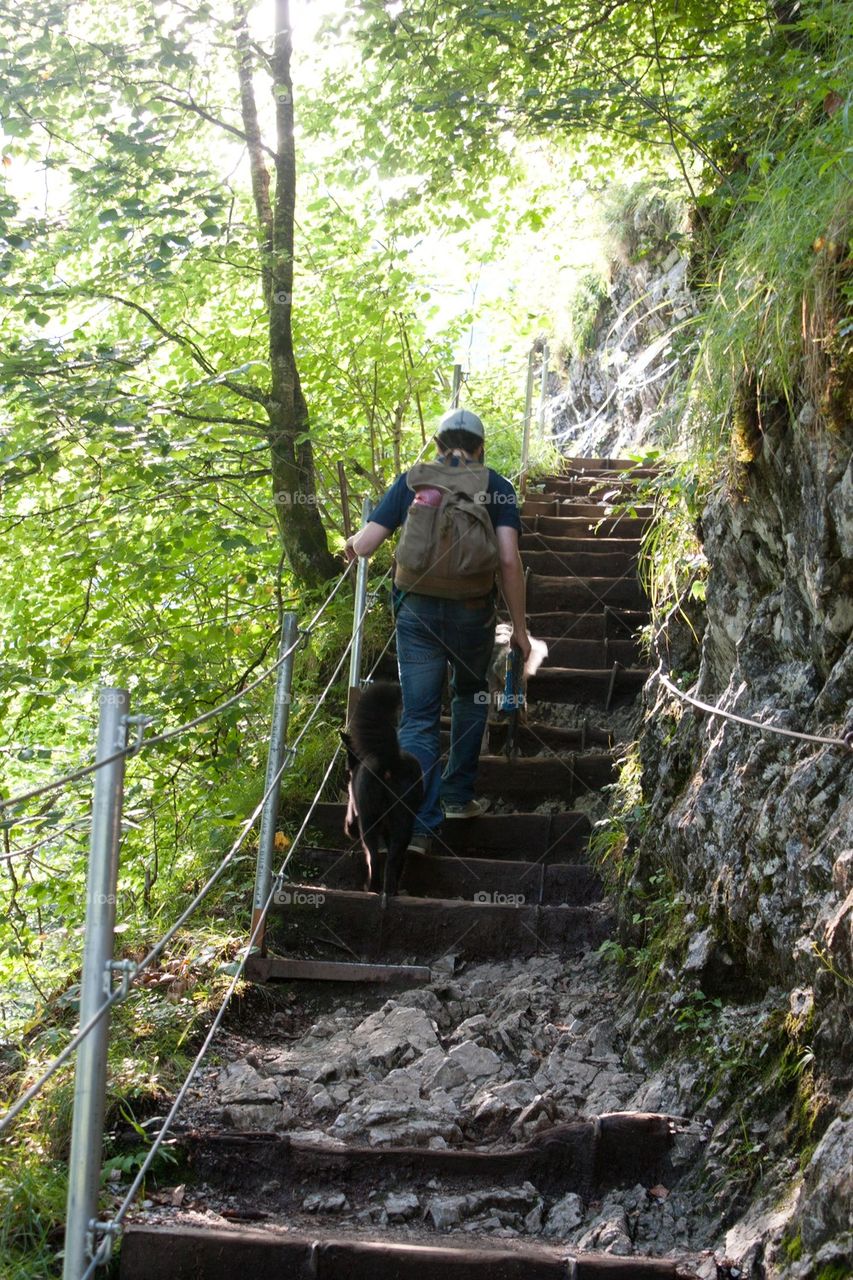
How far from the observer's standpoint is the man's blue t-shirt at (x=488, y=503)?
516 cm

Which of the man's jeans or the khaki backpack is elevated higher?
the khaki backpack

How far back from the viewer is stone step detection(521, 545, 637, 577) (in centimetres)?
848

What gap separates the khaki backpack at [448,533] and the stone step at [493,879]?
1.27 m

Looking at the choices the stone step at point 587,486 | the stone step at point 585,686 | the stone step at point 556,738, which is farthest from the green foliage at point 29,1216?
the stone step at point 587,486

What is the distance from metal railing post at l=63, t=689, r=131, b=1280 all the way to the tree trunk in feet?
15.6

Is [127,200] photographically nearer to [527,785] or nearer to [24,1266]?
[527,785]

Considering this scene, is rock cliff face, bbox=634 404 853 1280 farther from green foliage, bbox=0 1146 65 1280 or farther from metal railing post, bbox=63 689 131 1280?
green foliage, bbox=0 1146 65 1280

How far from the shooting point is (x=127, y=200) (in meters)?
5.84

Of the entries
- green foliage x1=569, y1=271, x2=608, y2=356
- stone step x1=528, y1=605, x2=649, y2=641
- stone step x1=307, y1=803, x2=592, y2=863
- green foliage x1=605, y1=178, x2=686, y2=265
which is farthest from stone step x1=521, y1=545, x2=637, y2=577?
green foliage x1=569, y1=271, x2=608, y2=356

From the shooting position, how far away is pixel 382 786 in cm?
515

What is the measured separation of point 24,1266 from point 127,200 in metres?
4.87

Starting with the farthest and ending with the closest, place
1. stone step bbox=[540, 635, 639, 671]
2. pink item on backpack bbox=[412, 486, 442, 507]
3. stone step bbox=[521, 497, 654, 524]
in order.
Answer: stone step bbox=[521, 497, 654, 524]
stone step bbox=[540, 635, 639, 671]
pink item on backpack bbox=[412, 486, 442, 507]

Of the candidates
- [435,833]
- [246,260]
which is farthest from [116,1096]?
[246,260]

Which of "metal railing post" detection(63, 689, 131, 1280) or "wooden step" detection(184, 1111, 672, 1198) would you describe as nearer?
"metal railing post" detection(63, 689, 131, 1280)
